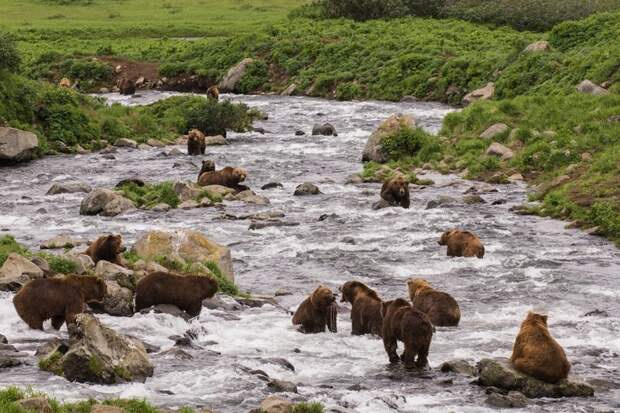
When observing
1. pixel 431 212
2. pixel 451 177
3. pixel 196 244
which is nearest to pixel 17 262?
pixel 196 244

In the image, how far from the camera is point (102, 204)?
90.7 ft

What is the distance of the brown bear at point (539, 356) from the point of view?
13812mm

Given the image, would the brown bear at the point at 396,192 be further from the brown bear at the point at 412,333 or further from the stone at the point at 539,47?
the stone at the point at 539,47

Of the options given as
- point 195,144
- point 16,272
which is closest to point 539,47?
point 195,144

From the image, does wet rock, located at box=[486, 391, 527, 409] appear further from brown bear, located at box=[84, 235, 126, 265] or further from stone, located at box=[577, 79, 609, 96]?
stone, located at box=[577, 79, 609, 96]

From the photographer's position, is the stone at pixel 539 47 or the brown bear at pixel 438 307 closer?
the brown bear at pixel 438 307

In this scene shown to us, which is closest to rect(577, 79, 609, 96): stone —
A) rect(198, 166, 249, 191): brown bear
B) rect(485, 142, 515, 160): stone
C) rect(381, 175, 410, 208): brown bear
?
rect(485, 142, 515, 160): stone

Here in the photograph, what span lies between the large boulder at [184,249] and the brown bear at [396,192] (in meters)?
7.60

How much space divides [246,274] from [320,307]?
199 inches

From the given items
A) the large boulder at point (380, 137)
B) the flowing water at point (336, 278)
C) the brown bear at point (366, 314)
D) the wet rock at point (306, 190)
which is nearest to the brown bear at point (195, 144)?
the flowing water at point (336, 278)

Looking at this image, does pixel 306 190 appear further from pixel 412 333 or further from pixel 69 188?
pixel 412 333

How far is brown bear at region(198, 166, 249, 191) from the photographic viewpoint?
3107cm

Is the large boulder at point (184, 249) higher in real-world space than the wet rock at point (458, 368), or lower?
higher

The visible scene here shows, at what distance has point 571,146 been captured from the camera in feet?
102
